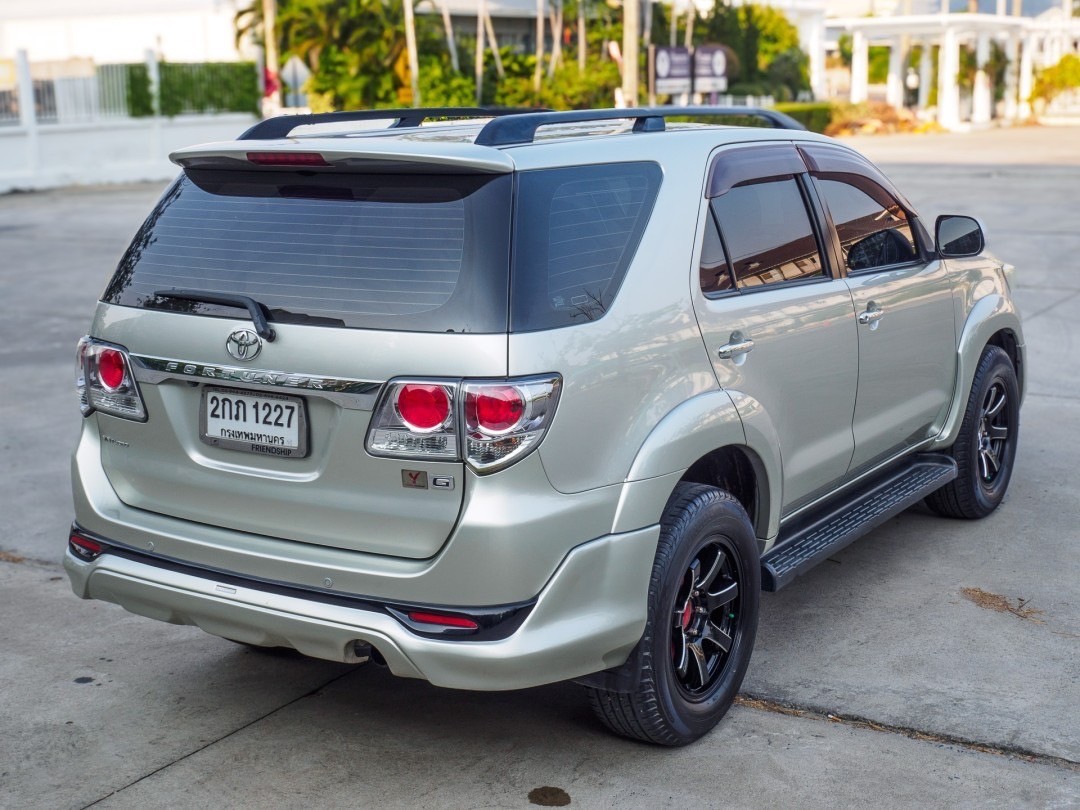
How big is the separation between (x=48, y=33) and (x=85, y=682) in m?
39.8

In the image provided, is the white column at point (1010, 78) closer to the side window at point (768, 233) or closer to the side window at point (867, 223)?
the side window at point (867, 223)

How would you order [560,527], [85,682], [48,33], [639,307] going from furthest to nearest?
[48,33]
[85,682]
[639,307]
[560,527]

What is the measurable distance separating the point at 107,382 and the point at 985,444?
12.9 ft

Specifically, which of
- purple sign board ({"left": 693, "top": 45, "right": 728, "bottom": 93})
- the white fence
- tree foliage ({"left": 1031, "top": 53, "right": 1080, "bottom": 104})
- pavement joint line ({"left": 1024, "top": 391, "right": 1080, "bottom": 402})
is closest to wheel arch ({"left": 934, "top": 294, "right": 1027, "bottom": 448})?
pavement joint line ({"left": 1024, "top": 391, "right": 1080, "bottom": 402})

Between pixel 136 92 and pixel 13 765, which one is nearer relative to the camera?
pixel 13 765

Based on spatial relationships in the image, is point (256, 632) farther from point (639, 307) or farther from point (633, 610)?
point (639, 307)

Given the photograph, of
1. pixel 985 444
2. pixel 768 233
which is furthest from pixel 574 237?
pixel 985 444

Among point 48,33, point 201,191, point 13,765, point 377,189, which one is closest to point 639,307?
point 377,189

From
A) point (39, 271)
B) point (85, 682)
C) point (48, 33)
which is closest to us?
point (85, 682)

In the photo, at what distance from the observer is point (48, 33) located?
131ft

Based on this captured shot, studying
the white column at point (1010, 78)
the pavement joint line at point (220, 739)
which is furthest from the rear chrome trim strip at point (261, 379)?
the white column at point (1010, 78)

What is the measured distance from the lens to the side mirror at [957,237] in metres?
5.42

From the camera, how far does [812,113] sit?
42.8 metres

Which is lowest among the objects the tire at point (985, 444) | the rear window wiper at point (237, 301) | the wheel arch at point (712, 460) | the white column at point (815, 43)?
the tire at point (985, 444)
